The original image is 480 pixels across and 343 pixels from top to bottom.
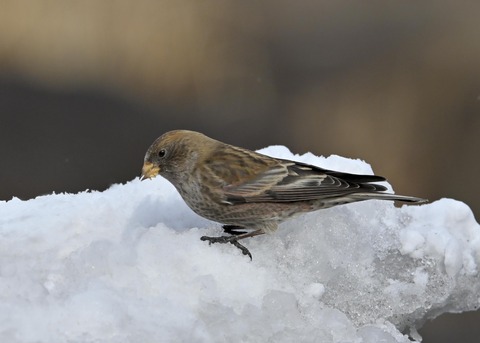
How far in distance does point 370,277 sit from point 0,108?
7.39 meters

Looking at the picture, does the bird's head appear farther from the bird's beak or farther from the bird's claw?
the bird's claw

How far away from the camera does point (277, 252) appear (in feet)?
12.4

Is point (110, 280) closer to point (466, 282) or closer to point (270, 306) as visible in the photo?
point (270, 306)

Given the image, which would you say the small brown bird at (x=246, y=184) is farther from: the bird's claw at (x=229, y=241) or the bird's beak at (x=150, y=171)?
the bird's claw at (x=229, y=241)

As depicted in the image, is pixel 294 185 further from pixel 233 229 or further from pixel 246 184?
pixel 233 229

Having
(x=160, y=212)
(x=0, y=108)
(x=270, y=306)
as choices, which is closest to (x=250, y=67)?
(x=0, y=108)

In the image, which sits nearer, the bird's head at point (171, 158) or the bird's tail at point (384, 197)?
the bird's tail at point (384, 197)

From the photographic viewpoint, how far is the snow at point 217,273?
314 cm

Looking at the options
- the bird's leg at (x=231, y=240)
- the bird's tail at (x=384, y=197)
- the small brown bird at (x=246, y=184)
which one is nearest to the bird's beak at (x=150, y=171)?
the small brown bird at (x=246, y=184)

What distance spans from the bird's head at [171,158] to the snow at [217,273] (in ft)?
0.44

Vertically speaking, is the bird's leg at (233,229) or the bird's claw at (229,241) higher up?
the bird's claw at (229,241)

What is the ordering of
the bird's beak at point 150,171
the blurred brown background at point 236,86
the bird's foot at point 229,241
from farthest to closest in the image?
the blurred brown background at point 236,86
the bird's beak at point 150,171
the bird's foot at point 229,241

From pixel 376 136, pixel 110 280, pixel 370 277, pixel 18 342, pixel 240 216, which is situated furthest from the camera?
pixel 376 136

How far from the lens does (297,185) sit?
416 centimetres
